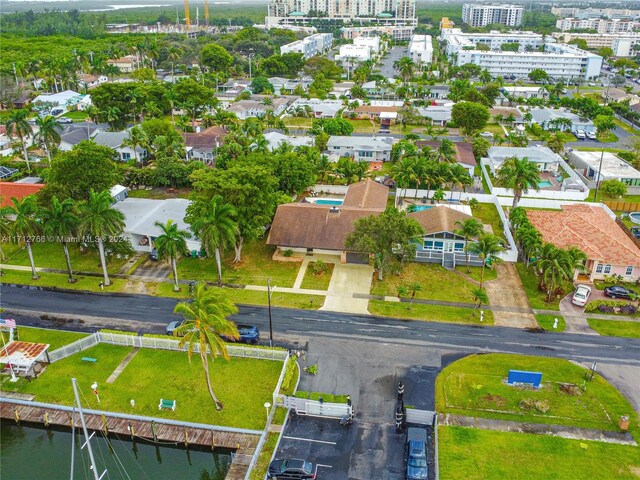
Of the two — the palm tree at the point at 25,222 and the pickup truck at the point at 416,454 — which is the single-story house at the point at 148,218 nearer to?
the palm tree at the point at 25,222

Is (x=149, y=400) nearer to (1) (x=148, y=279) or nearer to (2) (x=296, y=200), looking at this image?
(1) (x=148, y=279)

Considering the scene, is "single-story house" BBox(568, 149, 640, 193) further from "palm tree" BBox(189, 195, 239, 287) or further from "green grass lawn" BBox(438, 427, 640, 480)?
"palm tree" BBox(189, 195, 239, 287)

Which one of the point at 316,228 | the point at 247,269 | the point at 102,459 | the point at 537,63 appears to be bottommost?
the point at 102,459

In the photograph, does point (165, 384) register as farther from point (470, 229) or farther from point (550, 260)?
point (550, 260)

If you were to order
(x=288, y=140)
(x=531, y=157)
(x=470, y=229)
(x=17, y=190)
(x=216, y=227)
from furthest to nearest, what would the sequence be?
1. (x=288, y=140)
2. (x=531, y=157)
3. (x=17, y=190)
4. (x=470, y=229)
5. (x=216, y=227)

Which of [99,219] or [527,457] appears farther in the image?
[99,219]

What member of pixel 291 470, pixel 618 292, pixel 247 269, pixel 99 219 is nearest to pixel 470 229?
pixel 618 292

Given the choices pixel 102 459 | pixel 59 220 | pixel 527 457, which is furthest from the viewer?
pixel 59 220

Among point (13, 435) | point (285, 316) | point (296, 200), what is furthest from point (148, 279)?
point (296, 200)

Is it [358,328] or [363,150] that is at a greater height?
[363,150]
